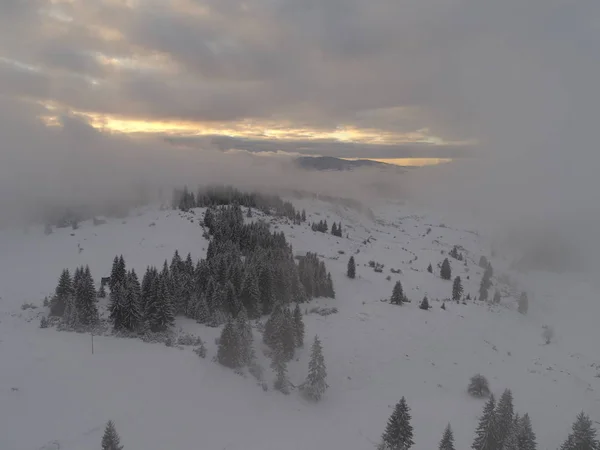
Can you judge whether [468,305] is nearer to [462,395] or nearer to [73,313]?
[462,395]

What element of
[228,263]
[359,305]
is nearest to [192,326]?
[228,263]

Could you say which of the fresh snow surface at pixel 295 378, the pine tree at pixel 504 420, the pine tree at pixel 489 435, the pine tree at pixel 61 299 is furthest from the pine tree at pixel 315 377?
the pine tree at pixel 61 299

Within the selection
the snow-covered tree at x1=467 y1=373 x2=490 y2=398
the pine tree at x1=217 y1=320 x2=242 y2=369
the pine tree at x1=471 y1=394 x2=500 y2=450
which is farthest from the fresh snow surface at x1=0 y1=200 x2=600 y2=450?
the pine tree at x1=471 y1=394 x2=500 y2=450

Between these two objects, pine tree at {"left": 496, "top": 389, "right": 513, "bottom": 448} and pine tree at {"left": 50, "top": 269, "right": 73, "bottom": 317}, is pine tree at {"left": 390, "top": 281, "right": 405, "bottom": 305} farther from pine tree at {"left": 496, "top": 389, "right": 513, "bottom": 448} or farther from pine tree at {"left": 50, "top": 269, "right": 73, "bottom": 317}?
pine tree at {"left": 50, "top": 269, "right": 73, "bottom": 317}

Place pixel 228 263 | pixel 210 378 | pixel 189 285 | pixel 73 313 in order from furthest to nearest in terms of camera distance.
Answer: pixel 228 263, pixel 189 285, pixel 73 313, pixel 210 378

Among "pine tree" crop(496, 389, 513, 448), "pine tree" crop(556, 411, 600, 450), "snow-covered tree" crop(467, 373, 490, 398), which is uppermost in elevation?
"pine tree" crop(556, 411, 600, 450)

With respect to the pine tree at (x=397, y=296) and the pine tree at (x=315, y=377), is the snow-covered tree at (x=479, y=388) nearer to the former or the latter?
the pine tree at (x=315, y=377)

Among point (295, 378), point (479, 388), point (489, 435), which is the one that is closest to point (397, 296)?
point (479, 388)

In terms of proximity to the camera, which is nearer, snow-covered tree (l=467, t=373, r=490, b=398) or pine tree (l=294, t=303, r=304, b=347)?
snow-covered tree (l=467, t=373, r=490, b=398)
